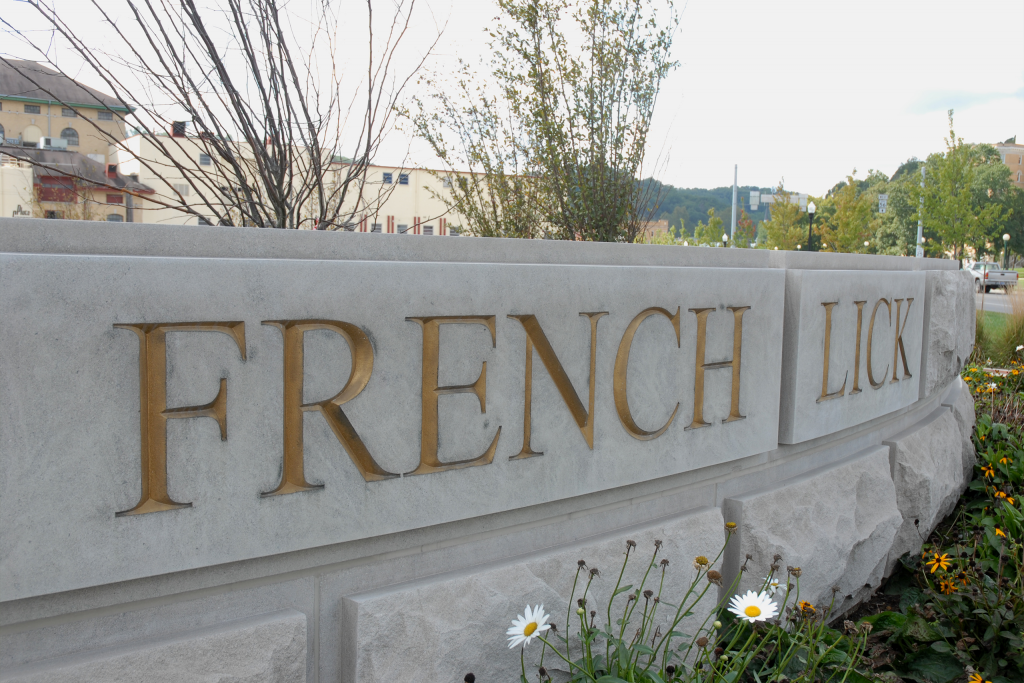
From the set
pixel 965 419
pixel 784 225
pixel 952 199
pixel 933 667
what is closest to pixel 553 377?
pixel 933 667

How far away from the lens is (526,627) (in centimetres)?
172

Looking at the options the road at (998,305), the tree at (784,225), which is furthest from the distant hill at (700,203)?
the road at (998,305)

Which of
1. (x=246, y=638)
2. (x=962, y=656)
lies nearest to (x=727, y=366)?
(x=962, y=656)

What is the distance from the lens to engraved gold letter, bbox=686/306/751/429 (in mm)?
2299

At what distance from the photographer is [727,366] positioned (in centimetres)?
239

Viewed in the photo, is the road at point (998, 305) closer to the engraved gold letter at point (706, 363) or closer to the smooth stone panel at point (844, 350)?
the smooth stone panel at point (844, 350)

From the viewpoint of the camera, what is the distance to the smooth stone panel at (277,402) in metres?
1.32

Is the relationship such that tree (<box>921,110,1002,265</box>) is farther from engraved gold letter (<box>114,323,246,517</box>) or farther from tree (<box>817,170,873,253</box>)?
engraved gold letter (<box>114,323,246,517</box>)

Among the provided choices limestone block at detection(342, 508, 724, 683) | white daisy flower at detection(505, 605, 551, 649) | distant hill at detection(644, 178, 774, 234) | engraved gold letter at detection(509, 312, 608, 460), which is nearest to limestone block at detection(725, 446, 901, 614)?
limestone block at detection(342, 508, 724, 683)

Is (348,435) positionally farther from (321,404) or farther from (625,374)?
(625,374)

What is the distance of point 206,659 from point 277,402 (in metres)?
0.55

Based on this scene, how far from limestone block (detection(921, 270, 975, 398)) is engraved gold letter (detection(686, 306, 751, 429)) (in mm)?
1827

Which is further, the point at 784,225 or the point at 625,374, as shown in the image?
the point at 784,225

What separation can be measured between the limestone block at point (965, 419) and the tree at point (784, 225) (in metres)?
36.4
